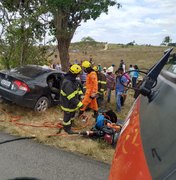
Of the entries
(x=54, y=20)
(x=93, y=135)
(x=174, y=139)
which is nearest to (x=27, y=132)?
(x=93, y=135)

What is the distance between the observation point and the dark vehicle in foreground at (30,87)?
8508 mm

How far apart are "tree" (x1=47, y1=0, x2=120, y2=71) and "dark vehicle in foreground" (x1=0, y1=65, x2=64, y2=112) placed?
18.8ft

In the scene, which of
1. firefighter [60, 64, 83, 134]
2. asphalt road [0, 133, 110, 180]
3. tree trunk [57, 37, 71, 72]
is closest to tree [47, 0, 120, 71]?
tree trunk [57, 37, 71, 72]

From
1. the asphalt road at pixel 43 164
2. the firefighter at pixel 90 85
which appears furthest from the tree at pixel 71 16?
the asphalt road at pixel 43 164

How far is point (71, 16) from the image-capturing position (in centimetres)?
1570

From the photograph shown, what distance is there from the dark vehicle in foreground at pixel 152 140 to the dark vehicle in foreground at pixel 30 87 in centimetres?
704

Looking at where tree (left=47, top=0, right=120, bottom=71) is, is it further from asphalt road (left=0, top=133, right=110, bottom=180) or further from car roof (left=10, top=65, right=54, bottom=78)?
asphalt road (left=0, top=133, right=110, bottom=180)

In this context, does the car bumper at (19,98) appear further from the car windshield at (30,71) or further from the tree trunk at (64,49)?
the tree trunk at (64,49)

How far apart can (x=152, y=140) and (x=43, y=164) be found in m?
4.38

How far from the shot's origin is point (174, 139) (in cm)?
114

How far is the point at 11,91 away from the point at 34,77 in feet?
2.51

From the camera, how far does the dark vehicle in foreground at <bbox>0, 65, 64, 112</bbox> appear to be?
27.9 feet

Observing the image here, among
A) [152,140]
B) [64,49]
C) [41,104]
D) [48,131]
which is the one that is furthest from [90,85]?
[152,140]

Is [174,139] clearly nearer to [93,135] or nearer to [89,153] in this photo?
[89,153]
